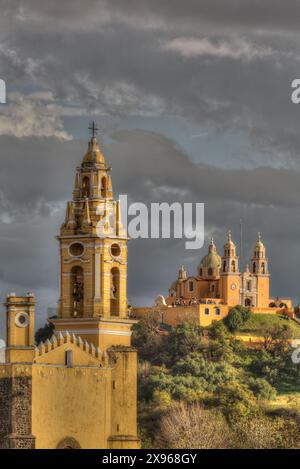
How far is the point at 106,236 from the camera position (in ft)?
335

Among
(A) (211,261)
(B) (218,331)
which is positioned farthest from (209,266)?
(B) (218,331)

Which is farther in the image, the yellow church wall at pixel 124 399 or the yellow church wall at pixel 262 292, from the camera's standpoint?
the yellow church wall at pixel 262 292

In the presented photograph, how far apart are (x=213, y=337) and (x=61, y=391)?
7217 centimetres

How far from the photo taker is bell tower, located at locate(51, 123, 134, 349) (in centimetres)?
10125

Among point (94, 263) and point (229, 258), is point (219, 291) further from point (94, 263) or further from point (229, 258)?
point (94, 263)

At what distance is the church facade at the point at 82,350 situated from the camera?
9644 cm

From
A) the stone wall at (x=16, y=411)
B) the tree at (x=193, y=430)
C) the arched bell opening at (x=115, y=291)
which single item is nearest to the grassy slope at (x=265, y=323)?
the tree at (x=193, y=430)

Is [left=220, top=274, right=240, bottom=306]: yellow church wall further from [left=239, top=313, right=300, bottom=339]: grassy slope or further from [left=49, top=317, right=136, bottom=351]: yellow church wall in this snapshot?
[left=49, top=317, right=136, bottom=351]: yellow church wall

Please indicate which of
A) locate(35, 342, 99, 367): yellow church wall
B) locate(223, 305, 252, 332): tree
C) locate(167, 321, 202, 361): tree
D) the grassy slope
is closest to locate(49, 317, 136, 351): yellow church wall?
locate(35, 342, 99, 367): yellow church wall

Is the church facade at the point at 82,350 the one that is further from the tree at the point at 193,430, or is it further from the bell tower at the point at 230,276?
the bell tower at the point at 230,276

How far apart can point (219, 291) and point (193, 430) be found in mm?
68064

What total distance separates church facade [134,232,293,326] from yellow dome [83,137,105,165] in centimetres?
6766
